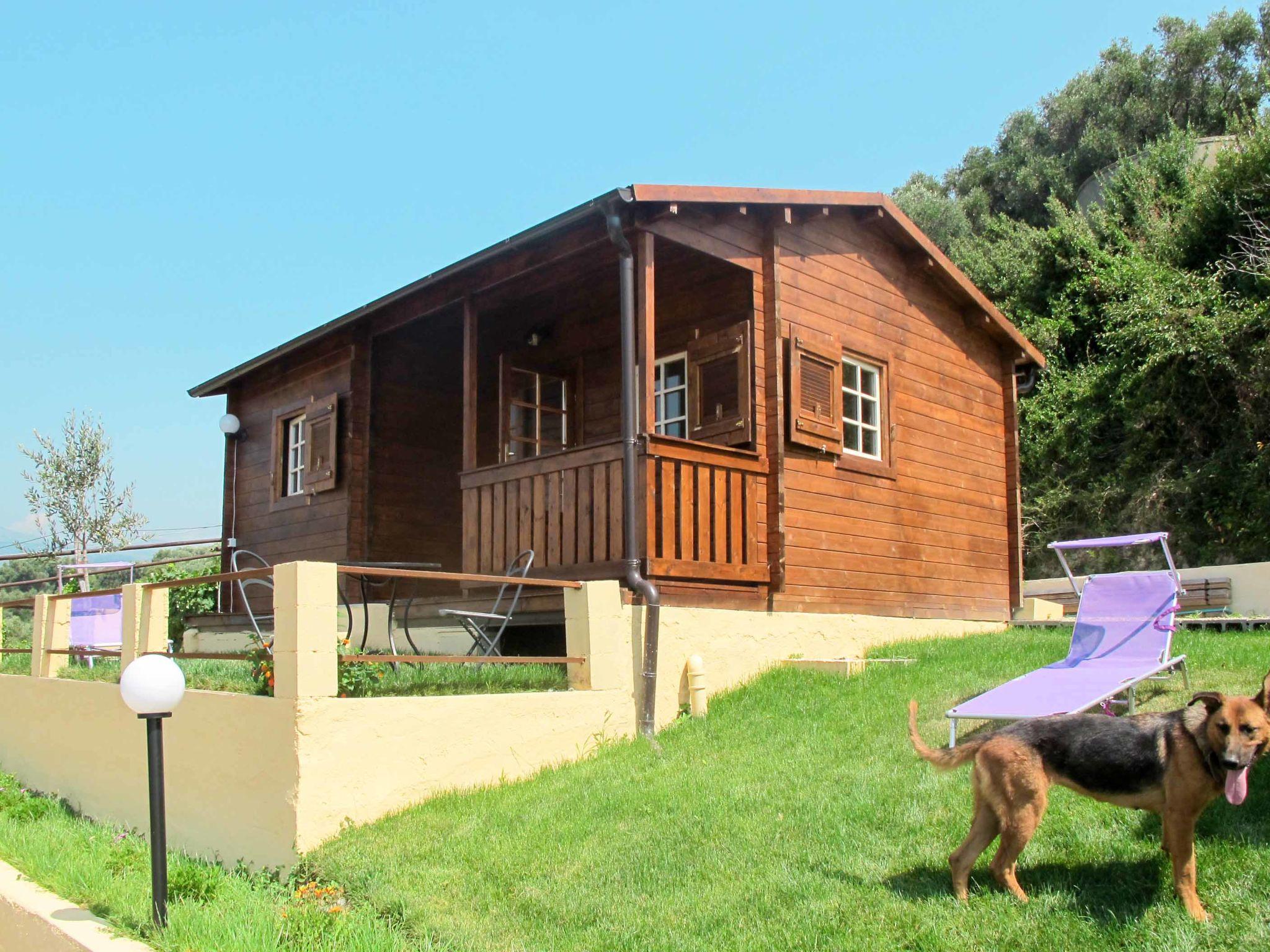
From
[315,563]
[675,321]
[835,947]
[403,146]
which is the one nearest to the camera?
[835,947]

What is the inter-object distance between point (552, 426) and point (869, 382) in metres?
3.34

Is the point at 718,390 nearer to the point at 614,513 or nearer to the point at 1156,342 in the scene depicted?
the point at 614,513

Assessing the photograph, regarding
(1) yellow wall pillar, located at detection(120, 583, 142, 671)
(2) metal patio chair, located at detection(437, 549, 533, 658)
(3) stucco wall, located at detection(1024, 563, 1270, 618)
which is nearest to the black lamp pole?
(2) metal patio chair, located at detection(437, 549, 533, 658)

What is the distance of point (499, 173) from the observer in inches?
619

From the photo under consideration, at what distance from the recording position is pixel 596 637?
Result: 7.56 m

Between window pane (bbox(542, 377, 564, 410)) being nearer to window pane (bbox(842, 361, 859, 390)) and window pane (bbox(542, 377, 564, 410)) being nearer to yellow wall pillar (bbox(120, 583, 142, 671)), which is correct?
window pane (bbox(842, 361, 859, 390))

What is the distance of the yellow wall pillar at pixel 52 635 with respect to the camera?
31.9 ft

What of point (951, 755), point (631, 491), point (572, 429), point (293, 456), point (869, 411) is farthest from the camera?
point (293, 456)

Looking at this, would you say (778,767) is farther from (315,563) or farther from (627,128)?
(627,128)

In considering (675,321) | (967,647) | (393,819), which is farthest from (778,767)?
(675,321)

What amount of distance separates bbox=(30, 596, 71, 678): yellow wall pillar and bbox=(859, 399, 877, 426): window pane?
23.8ft

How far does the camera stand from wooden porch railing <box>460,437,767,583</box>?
8219mm

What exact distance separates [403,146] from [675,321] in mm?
6811

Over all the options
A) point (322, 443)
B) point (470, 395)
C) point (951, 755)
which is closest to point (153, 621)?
point (470, 395)
